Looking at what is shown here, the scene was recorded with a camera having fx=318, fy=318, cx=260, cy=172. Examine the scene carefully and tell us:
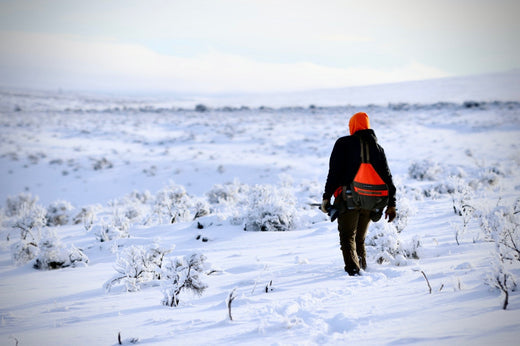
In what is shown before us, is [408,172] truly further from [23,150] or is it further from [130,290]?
[23,150]

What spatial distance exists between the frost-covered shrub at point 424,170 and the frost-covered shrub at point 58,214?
42.7ft

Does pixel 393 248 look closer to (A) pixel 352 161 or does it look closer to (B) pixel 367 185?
(B) pixel 367 185

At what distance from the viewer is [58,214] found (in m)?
9.86

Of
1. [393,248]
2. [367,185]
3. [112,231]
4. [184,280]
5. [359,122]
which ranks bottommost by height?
[112,231]

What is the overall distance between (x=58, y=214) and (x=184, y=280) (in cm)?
864

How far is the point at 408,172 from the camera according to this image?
45.8 feet

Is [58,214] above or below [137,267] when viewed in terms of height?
below

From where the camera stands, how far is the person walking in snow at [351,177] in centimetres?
329

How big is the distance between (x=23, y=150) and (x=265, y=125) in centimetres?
1759

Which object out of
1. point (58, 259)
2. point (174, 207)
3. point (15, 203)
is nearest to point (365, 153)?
point (58, 259)

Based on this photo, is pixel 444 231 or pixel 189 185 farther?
pixel 189 185

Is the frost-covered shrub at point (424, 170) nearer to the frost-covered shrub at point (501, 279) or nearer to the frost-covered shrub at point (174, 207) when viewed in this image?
the frost-covered shrub at point (174, 207)

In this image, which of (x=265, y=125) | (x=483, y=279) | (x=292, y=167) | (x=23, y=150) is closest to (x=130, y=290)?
(x=483, y=279)

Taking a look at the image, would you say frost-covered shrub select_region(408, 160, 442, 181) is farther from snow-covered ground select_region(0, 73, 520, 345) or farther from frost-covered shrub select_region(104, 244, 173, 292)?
frost-covered shrub select_region(104, 244, 173, 292)
